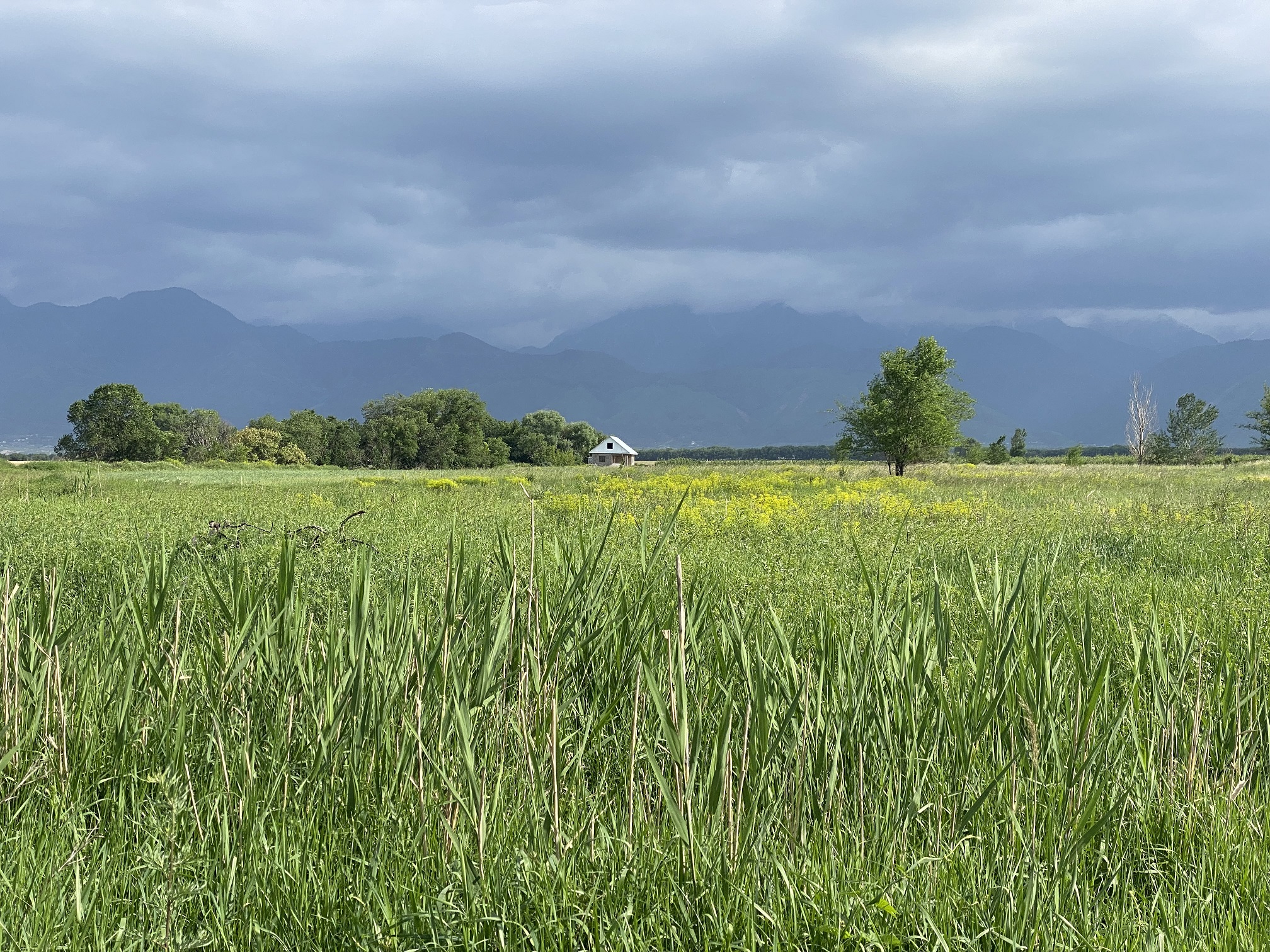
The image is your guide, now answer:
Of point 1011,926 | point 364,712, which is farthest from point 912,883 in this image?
point 364,712

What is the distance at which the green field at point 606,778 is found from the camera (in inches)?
66.7

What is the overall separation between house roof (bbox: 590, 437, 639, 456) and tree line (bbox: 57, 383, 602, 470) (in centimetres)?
2502

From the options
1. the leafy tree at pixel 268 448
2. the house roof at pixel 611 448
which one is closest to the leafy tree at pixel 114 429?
the leafy tree at pixel 268 448

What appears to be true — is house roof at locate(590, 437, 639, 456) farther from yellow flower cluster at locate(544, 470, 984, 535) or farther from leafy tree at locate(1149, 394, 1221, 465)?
yellow flower cluster at locate(544, 470, 984, 535)

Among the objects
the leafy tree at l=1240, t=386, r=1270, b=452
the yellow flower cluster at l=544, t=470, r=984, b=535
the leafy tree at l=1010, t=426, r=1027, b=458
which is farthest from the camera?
the leafy tree at l=1010, t=426, r=1027, b=458

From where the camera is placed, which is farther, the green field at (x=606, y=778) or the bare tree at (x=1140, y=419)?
the bare tree at (x=1140, y=419)

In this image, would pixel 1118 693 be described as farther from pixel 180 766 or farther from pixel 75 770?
pixel 75 770

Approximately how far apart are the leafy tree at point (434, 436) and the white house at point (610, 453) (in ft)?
115

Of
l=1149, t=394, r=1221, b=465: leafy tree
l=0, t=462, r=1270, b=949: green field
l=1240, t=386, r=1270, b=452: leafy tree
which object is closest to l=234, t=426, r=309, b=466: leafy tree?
l=0, t=462, r=1270, b=949: green field

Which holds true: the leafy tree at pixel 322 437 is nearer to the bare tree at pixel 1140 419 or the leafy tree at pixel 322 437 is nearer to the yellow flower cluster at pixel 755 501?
the yellow flower cluster at pixel 755 501

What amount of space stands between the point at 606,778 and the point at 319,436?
10152 cm

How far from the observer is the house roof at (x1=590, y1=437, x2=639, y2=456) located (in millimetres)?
138250

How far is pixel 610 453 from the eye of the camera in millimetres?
138500

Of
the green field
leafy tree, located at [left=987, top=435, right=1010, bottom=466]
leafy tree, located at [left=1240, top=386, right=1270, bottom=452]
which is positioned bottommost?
the green field
